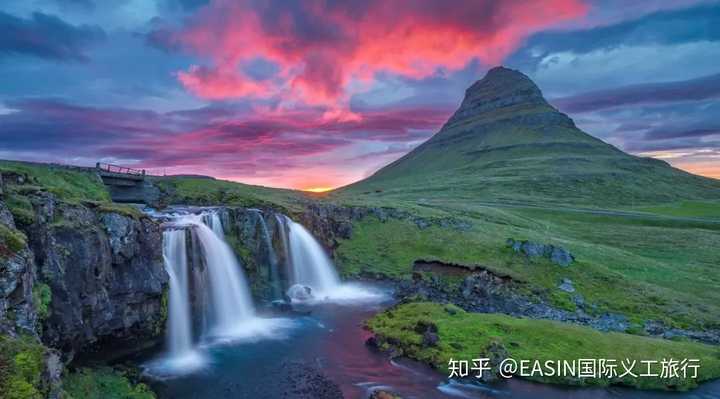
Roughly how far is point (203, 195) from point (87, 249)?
41928mm

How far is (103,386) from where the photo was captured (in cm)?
2248

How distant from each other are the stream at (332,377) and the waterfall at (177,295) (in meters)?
2.10

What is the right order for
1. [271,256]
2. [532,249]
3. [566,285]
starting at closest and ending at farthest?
[271,256] < [566,285] < [532,249]

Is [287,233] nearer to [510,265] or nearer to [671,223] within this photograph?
[510,265]

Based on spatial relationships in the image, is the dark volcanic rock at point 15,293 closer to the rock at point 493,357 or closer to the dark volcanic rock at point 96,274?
the dark volcanic rock at point 96,274

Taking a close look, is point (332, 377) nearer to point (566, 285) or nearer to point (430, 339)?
point (430, 339)

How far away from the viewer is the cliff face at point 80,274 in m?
17.1

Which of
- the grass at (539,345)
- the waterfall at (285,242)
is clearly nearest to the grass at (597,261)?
the waterfall at (285,242)

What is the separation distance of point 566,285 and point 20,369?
169 feet

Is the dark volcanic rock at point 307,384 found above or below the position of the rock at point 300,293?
below

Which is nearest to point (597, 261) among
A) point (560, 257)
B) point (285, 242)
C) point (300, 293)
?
point (560, 257)

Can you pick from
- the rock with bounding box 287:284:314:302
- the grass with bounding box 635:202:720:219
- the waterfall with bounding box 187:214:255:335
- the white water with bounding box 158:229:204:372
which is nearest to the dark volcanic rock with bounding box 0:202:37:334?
the white water with bounding box 158:229:204:372

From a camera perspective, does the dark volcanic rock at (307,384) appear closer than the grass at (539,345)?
Yes

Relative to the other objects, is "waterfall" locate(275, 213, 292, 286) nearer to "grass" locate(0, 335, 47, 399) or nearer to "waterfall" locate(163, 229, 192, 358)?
"waterfall" locate(163, 229, 192, 358)
